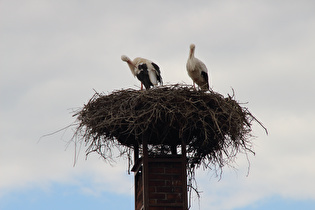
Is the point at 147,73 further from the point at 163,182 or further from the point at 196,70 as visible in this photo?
the point at 163,182

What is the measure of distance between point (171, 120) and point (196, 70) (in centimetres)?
327

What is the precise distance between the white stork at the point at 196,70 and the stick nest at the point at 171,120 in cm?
232

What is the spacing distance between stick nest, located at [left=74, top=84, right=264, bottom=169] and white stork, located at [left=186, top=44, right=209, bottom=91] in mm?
2316

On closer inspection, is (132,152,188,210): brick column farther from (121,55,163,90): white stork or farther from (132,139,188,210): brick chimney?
(121,55,163,90): white stork

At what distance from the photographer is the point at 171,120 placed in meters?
8.53

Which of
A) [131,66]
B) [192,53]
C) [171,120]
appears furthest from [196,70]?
[171,120]

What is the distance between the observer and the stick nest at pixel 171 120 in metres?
8.68

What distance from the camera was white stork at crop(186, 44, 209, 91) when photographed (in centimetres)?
1165

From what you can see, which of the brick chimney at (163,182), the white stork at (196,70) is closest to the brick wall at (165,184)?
the brick chimney at (163,182)

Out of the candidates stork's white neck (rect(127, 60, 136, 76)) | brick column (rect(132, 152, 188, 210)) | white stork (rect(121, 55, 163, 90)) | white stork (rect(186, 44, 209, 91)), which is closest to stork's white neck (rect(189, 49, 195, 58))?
white stork (rect(186, 44, 209, 91))

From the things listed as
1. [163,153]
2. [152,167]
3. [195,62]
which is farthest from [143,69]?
[152,167]

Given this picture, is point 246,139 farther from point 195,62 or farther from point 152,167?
point 195,62

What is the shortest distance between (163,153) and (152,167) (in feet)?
2.87

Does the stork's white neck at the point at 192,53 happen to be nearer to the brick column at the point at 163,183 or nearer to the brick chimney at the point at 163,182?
the brick chimney at the point at 163,182
